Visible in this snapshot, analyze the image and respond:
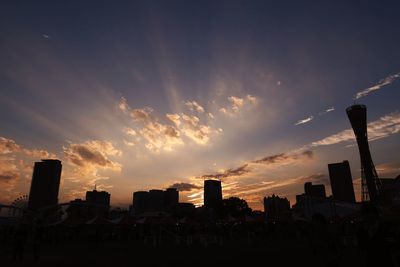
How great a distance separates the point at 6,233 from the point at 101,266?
2854 centimetres

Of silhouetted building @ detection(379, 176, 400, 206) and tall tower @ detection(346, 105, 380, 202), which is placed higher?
tall tower @ detection(346, 105, 380, 202)

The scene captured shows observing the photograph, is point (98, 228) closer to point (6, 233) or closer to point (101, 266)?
point (6, 233)

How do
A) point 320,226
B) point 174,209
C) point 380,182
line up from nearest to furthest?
point 320,226, point 380,182, point 174,209

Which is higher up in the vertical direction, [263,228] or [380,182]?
[380,182]

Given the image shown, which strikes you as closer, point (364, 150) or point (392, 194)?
point (392, 194)

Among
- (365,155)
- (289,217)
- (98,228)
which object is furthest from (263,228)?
(365,155)

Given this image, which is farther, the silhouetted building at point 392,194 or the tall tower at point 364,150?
the tall tower at point 364,150

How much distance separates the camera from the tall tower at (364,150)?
271 ft

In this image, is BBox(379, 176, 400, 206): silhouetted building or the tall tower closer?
BBox(379, 176, 400, 206): silhouetted building

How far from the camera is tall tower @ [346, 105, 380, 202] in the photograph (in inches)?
3250

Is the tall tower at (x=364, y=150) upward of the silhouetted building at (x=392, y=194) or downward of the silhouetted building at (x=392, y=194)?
upward

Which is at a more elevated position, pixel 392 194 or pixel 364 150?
pixel 364 150

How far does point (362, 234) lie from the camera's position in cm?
540

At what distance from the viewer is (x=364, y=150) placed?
82.8 metres
